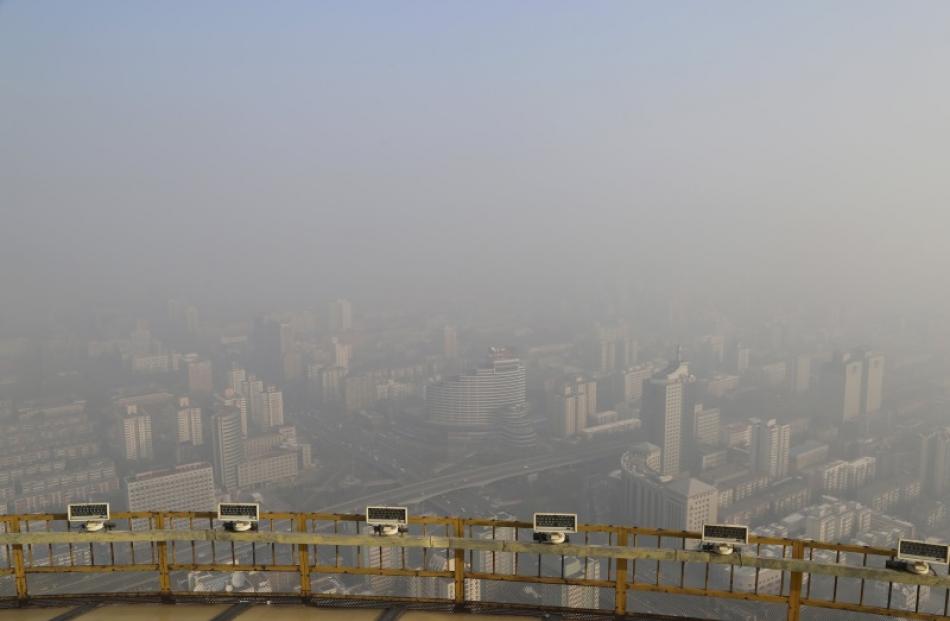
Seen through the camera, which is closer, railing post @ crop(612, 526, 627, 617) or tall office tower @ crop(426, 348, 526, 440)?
railing post @ crop(612, 526, 627, 617)

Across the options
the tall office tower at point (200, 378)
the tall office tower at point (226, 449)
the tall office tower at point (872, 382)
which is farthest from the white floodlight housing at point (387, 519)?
the tall office tower at point (872, 382)

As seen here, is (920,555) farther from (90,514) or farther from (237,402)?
(237,402)

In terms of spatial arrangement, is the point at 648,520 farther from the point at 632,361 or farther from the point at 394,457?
the point at 632,361

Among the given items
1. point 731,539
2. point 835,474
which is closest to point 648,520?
point 835,474

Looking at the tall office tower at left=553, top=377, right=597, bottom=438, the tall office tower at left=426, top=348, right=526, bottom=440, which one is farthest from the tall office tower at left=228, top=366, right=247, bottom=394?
the tall office tower at left=553, top=377, right=597, bottom=438

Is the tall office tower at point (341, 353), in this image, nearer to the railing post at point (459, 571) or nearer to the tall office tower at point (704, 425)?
the tall office tower at point (704, 425)

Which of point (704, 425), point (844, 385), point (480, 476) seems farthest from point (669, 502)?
point (844, 385)

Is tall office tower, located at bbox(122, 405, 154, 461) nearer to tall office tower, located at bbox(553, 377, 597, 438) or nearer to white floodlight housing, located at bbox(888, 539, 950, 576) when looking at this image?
tall office tower, located at bbox(553, 377, 597, 438)
